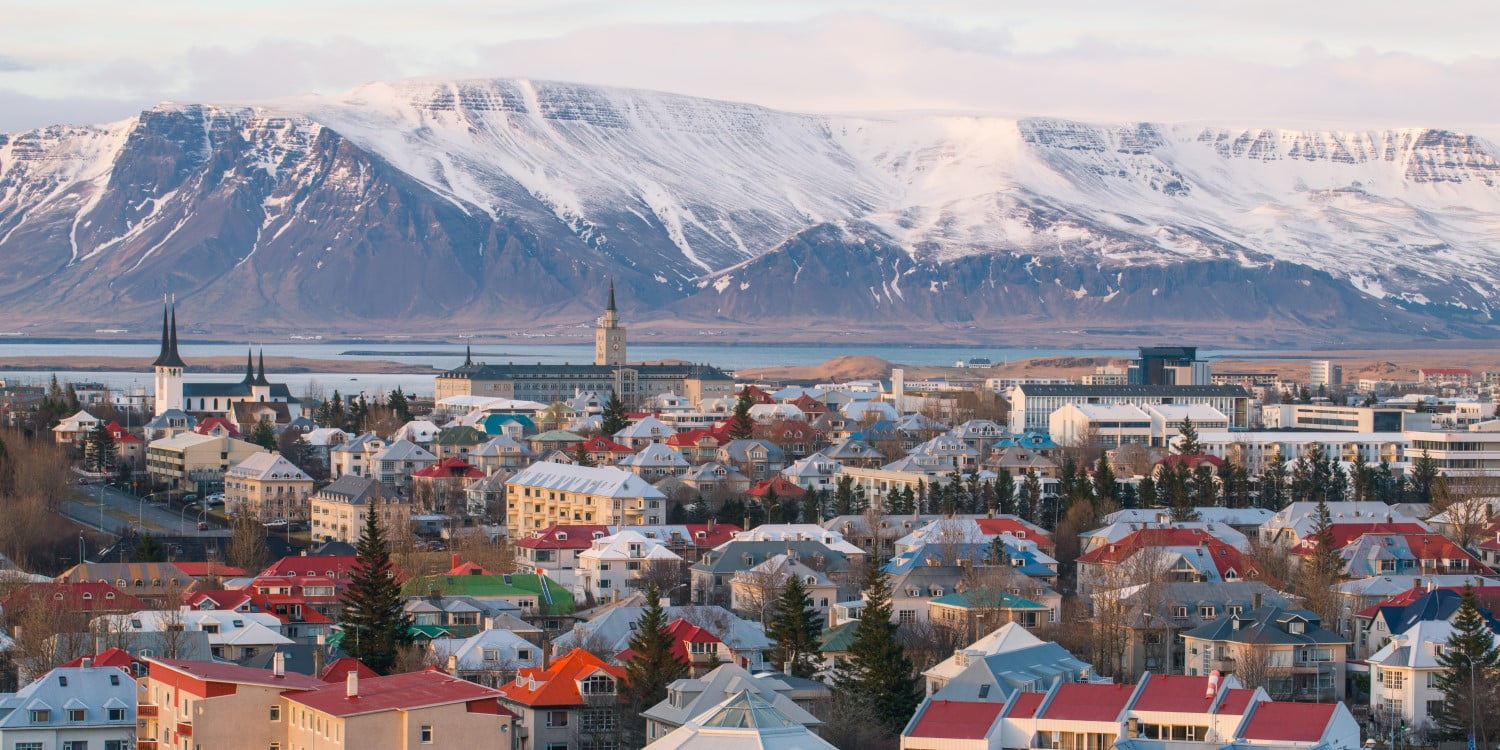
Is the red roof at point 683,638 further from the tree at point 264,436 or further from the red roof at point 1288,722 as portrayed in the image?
the tree at point 264,436

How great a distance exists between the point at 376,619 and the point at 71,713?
8.65 meters

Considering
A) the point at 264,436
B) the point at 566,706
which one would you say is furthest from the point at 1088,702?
the point at 264,436

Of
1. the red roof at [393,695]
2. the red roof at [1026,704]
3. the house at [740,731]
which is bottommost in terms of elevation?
the red roof at [1026,704]

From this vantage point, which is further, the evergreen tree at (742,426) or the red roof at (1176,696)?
the evergreen tree at (742,426)

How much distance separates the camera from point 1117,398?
5443 inches

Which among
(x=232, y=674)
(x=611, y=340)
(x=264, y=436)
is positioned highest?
(x=611, y=340)

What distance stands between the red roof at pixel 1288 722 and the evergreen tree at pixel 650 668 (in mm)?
9194

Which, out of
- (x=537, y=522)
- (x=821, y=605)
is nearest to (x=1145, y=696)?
(x=821, y=605)

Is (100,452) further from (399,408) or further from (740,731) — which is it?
(740,731)

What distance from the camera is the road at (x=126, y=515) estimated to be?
78.6m

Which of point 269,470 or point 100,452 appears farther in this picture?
point 100,452

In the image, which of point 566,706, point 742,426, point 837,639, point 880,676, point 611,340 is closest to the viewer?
point 566,706

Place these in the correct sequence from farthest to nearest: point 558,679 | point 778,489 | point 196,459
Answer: point 196,459
point 778,489
point 558,679

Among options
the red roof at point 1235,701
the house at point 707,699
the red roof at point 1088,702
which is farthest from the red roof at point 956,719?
the red roof at point 1235,701
